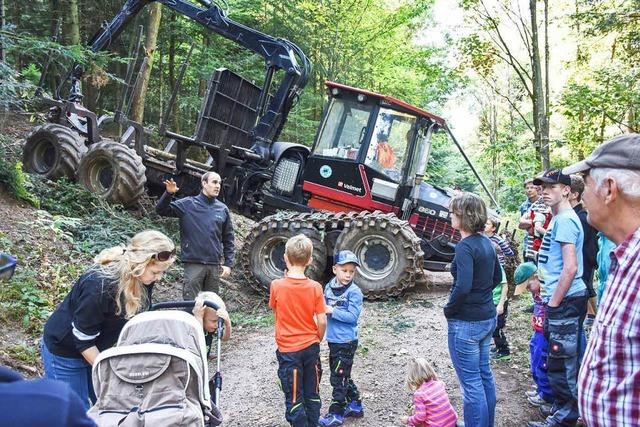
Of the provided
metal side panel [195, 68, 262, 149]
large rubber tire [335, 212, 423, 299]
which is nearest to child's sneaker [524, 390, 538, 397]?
large rubber tire [335, 212, 423, 299]

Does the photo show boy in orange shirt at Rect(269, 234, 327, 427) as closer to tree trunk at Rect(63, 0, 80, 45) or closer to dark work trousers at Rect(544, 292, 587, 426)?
dark work trousers at Rect(544, 292, 587, 426)

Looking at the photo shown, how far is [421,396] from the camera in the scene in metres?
3.63

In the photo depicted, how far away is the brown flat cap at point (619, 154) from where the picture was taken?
1.81 meters

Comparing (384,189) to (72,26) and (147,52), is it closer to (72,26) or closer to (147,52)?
(147,52)

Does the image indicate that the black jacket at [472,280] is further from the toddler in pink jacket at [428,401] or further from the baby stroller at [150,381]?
the baby stroller at [150,381]

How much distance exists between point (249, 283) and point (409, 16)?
536 inches

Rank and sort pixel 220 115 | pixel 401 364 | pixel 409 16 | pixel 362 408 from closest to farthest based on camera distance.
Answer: pixel 362 408 < pixel 401 364 < pixel 220 115 < pixel 409 16

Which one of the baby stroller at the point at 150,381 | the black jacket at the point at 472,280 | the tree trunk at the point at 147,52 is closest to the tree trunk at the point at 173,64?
the tree trunk at the point at 147,52

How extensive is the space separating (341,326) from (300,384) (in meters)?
0.60

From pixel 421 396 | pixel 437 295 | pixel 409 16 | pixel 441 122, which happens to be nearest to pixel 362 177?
pixel 441 122

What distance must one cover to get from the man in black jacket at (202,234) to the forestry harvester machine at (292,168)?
7.58 feet

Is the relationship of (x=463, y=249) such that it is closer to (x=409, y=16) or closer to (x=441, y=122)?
(x=441, y=122)

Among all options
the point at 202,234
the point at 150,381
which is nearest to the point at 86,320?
the point at 150,381

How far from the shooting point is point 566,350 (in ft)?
12.9
